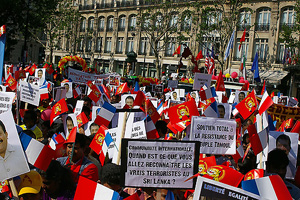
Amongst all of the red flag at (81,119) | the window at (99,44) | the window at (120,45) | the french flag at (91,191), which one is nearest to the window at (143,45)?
the window at (120,45)

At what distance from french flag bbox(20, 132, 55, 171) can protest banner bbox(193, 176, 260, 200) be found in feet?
5.75

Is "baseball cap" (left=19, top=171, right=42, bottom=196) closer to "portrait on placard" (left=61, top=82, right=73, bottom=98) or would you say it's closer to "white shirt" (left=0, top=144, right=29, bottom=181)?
"white shirt" (left=0, top=144, right=29, bottom=181)

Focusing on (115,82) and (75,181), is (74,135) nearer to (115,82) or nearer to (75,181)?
(75,181)

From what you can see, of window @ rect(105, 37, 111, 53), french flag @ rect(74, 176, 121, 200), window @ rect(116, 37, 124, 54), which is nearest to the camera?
french flag @ rect(74, 176, 121, 200)

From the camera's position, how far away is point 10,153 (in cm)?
338

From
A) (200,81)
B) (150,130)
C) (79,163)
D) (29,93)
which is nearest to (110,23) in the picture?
(200,81)

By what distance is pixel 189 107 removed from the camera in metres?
6.01

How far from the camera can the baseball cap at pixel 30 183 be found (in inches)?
131

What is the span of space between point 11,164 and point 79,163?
3.56 feet

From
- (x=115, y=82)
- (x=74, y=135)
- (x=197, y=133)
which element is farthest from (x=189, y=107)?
(x=115, y=82)

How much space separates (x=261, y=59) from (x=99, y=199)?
34636 millimetres

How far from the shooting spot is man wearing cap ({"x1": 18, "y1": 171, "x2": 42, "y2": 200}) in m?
3.33

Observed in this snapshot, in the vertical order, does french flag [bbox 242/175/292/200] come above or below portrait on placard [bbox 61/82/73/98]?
above

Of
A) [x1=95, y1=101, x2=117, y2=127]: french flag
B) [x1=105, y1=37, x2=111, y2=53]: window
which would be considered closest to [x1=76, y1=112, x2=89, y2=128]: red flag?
[x1=95, y1=101, x2=117, y2=127]: french flag
